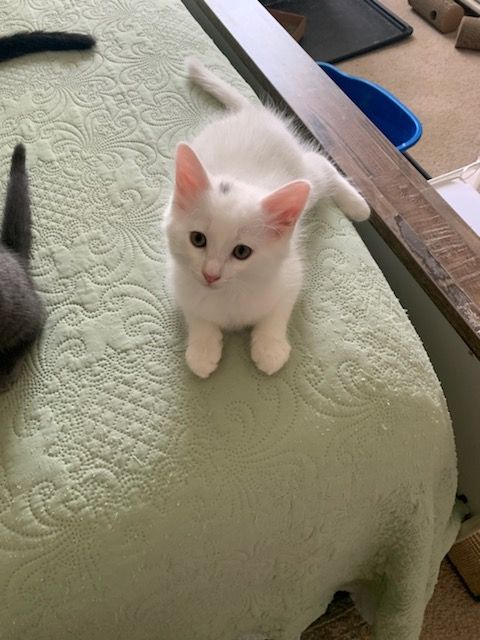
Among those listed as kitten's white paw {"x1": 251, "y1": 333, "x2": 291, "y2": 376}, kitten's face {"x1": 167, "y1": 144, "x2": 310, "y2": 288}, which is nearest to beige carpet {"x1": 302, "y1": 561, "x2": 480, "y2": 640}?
kitten's white paw {"x1": 251, "y1": 333, "x2": 291, "y2": 376}

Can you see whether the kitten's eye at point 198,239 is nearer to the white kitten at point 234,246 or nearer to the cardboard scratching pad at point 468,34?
the white kitten at point 234,246

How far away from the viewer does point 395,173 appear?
1.08 metres

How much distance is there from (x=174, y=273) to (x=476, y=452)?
24.4 inches

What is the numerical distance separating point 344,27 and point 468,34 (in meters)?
0.50

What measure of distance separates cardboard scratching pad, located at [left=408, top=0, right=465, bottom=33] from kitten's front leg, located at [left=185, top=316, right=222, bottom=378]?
7.21 ft

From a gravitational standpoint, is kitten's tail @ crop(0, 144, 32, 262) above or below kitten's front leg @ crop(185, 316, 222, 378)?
below

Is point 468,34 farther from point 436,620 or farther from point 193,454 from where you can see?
point 193,454

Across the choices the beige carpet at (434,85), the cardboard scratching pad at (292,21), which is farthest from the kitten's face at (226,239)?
the cardboard scratching pad at (292,21)

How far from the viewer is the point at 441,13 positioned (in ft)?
8.00

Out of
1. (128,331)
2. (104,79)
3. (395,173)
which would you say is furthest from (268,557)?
(104,79)

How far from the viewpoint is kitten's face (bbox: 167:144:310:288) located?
78 centimetres

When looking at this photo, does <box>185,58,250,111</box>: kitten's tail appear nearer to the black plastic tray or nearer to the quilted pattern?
the quilted pattern

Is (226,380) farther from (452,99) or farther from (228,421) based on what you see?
(452,99)

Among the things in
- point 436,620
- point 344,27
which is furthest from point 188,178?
point 344,27
